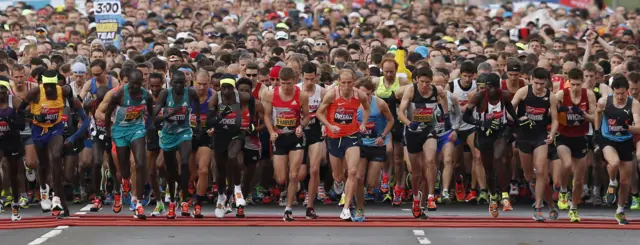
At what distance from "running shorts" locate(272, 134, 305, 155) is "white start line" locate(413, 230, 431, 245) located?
2.09 m

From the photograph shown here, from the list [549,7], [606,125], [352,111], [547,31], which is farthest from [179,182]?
[549,7]

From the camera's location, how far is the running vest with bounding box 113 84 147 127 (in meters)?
17.5

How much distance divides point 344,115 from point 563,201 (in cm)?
356

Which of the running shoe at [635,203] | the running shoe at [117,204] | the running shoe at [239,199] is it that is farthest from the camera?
the running shoe at [635,203]

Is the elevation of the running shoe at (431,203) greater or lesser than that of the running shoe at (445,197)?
greater

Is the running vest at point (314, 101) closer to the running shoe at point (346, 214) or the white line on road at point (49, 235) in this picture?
the running shoe at point (346, 214)

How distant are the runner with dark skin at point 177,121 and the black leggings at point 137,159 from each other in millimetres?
292

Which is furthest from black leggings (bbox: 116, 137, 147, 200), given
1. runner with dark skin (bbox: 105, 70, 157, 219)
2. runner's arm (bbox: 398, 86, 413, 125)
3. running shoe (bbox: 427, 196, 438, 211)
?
running shoe (bbox: 427, 196, 438, 211)

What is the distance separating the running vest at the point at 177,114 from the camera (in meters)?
17.5

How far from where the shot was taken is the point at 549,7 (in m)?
33.6

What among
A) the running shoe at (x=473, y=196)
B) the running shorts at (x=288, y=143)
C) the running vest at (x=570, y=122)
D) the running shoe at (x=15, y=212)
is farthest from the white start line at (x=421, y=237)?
the running shoe at (x=15, y=212)

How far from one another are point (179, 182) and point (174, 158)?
0.38 metres

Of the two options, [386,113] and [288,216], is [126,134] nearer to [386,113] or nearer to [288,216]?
[288,216]

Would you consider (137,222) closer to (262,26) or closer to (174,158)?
(174,158)
